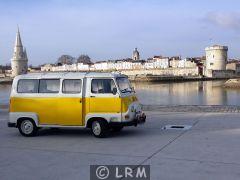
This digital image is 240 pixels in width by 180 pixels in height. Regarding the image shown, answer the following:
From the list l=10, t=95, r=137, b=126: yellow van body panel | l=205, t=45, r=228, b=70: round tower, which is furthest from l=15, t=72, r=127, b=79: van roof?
l=205, t=45, r=228, b=70: round tower

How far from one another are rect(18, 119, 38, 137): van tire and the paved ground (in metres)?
0.23

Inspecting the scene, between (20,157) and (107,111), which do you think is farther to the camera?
(107,111)

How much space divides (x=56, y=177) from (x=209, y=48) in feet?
448

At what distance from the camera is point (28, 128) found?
38.9 feet

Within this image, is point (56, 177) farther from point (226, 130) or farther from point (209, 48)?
point (209, 48)

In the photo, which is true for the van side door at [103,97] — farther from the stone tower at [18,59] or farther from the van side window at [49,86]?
the stone tower at [18,59]

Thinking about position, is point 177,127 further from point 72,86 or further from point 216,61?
point 216,61

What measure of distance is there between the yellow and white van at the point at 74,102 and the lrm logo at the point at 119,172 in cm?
336

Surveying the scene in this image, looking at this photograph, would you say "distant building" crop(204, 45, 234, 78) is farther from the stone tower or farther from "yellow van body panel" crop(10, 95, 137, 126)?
"yellow van body panel" crop(10, 95, 137, 126)

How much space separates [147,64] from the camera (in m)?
187

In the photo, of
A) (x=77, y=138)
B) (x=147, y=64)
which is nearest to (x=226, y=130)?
(x=77, y=138)

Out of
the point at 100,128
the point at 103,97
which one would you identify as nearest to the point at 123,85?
the point at 103,97

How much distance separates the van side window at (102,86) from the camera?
444 inches

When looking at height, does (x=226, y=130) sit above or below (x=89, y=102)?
below
